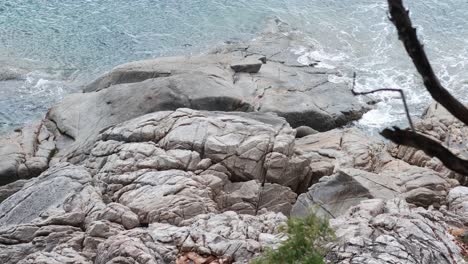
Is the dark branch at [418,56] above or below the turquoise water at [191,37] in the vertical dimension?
above

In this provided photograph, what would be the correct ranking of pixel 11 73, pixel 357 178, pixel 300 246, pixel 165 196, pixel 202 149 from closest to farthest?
pixel 300 246 → pixel 165 196 → pixel 357 178 → pixel 202 149 → pixel 11 73

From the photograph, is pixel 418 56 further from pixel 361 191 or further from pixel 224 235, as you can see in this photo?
pixel 361 191

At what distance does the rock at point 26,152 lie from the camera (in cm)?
2206

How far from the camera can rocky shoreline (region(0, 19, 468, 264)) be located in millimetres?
13016

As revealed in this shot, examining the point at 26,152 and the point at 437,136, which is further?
the point at 437,136

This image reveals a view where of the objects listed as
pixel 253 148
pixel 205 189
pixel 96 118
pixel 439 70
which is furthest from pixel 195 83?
pixel 439 70

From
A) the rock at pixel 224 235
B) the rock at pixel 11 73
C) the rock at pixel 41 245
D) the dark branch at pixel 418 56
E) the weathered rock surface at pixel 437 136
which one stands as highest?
the dark branch at pixel 418 56

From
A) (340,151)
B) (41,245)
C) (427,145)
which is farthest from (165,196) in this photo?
(427,145)

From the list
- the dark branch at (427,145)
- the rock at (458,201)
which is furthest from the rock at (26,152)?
the dark branch at (427,145)

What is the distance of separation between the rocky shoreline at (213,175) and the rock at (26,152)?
5 centimetres

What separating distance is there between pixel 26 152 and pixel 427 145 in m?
20.4

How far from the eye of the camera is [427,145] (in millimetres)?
5832

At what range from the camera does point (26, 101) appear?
2902 cm

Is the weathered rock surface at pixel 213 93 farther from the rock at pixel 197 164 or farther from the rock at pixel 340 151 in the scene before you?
the rock at pixel 197 164
